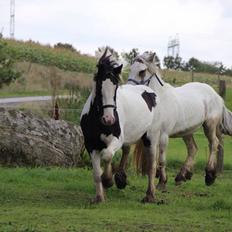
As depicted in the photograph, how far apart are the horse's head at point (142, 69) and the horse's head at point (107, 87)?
266cm

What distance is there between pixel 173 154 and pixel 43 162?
589cm

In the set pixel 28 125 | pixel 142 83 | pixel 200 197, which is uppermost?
pixel 142 83

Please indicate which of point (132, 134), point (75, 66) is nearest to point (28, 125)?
point (132, 134)

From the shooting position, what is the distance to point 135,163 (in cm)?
1438

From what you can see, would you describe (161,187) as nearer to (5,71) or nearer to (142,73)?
(142,73)

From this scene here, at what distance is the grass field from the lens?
848cm

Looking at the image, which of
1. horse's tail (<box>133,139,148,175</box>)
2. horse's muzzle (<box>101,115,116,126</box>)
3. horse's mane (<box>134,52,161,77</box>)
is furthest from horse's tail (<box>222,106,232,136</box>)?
horse's muzzle (<box>101,115,116,126</box>)

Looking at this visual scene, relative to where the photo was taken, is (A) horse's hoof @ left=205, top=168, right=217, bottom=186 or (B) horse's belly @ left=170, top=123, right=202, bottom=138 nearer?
(B) horse's belly @ left=170, top=123, right=202, bottom=138

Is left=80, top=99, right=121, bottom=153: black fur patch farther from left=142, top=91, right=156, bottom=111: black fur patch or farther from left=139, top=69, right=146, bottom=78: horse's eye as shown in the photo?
left=139, top=69, right=146, bottom=78: horse's eye

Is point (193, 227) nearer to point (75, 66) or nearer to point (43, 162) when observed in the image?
point (43, 162)

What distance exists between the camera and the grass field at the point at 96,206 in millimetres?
8477

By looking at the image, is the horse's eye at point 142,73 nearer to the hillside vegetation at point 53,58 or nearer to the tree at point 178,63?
the hillside vegetation at point 53,58

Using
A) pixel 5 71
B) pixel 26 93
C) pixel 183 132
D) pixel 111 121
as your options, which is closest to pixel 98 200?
pixel 111 121

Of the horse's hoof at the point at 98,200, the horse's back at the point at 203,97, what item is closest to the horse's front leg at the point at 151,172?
the horse's hoof at the point at 98,200
